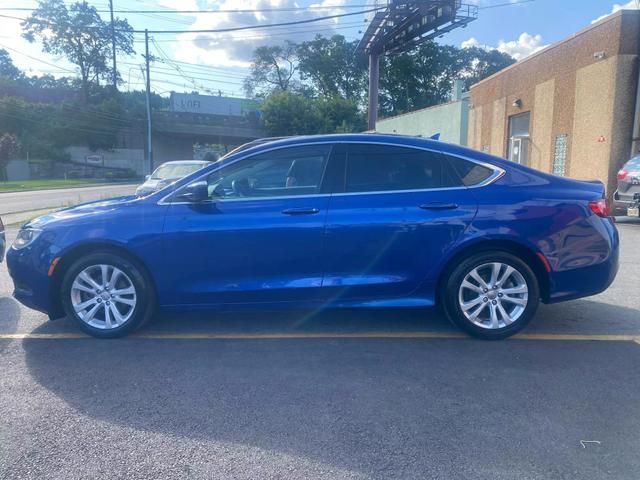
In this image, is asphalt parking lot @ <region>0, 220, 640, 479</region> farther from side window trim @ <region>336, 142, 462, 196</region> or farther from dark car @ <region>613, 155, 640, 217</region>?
dark car @ <region>613, 155, 640, 217</region>

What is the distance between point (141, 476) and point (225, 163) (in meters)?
2.73

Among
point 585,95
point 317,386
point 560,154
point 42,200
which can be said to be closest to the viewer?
point 317,386

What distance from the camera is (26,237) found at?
4.96 m

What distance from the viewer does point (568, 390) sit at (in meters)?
3.84

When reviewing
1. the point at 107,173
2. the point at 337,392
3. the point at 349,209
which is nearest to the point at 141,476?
the point at 337,392

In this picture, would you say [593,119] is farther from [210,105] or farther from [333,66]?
[333,66]

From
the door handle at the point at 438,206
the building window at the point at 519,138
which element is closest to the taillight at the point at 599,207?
the door handle at the point at 438,206

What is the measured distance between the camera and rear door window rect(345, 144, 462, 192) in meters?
4.84

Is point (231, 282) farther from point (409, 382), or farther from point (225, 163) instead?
point (409, 382)

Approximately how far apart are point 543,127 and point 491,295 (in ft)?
57.1

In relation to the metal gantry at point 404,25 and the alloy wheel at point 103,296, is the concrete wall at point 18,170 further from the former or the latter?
the alloy wheel at point 103,296

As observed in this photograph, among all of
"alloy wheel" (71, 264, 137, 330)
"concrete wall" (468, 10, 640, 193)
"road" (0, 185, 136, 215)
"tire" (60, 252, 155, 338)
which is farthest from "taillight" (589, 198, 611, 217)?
"road" (0, 185, 136, 215)

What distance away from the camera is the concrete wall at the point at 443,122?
2936 cm

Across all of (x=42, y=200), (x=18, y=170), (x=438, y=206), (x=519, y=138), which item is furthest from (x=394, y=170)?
(x=18, y=170)
